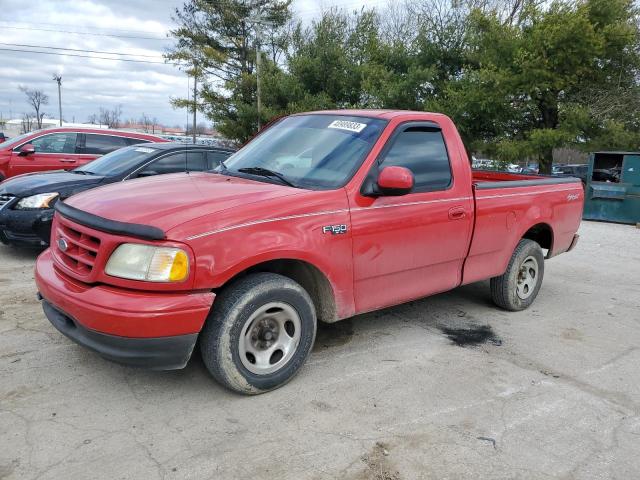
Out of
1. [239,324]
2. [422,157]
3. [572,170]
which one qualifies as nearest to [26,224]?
[239,324]

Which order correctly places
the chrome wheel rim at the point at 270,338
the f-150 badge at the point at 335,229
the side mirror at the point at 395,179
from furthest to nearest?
1. the side mirror at the point at 395,179
2. the f-150 badge at the point at 335,229
3. the chrome wheel rim at the point at 270,338

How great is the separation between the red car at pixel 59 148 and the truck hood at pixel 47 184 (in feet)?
11.4

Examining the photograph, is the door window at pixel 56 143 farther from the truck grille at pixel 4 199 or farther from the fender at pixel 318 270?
the fender at pixel 318 270

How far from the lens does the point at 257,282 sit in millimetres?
3201

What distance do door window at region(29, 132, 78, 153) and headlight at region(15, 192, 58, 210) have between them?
14.5 ft

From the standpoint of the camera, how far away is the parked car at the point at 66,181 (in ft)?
20.3

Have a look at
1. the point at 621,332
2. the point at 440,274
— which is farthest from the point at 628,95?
the point at 440,274

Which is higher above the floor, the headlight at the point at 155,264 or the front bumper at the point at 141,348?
the headlight at the point at 155,264

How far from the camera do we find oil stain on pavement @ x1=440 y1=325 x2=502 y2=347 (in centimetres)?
454

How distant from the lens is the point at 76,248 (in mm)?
3238

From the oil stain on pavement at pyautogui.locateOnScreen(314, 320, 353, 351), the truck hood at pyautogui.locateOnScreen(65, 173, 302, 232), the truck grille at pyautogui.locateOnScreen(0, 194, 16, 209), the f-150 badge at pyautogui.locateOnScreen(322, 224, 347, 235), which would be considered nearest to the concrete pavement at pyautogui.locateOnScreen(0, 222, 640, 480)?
the oil stain on pavement at pyautogui.locateOnScreen(314, 320, 353, 351)

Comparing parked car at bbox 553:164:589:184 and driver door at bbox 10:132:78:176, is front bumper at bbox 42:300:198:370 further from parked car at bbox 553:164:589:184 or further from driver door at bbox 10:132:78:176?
parked car at bbox 553:164:589:184

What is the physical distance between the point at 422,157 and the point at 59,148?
855cm

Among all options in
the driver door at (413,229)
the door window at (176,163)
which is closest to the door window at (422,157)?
the driver door at (413,229)
